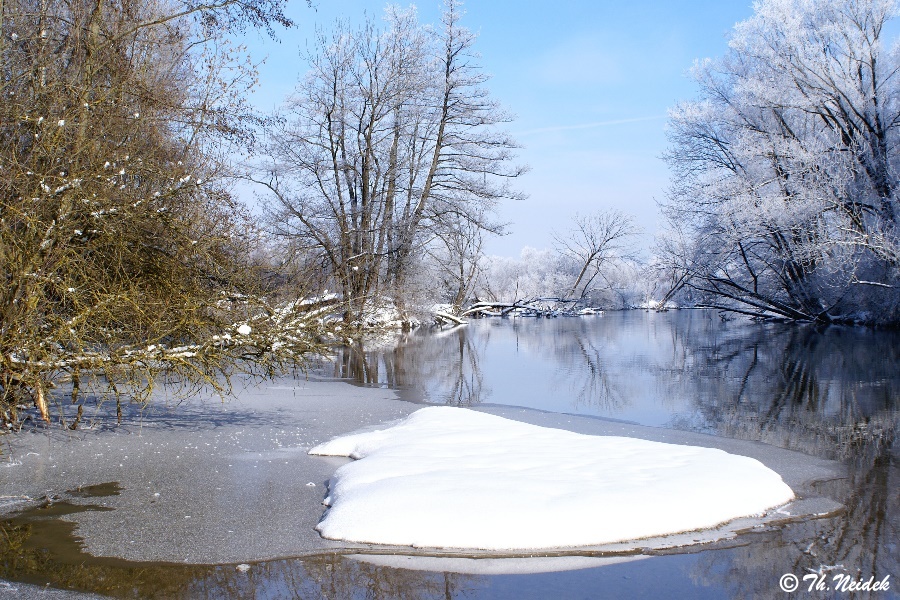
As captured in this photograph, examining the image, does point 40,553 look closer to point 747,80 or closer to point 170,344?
point 170,344

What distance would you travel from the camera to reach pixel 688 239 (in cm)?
2914

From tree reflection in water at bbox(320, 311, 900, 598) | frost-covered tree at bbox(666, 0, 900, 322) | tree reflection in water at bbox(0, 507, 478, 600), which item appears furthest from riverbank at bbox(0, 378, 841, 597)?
frost-covered tree at bbox(666, 0, 900, 322)

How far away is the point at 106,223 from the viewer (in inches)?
262

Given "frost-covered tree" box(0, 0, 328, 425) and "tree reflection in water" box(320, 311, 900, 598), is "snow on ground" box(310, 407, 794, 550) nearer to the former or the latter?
"tree reflection in water" box(320, 311, 900, 598)

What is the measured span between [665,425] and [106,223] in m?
6.85

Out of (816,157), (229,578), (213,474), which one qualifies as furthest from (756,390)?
(816,157)

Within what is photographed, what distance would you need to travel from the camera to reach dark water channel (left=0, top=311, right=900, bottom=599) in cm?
426

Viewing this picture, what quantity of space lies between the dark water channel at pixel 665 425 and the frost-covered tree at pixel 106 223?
187cm

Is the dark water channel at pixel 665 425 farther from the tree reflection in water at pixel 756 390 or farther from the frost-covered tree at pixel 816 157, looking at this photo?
the frost-covered tree at pixel 816 157

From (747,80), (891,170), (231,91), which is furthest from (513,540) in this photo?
(747,80)

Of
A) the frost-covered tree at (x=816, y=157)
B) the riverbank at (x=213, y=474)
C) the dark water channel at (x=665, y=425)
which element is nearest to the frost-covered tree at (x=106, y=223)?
the riverbank at (x=213, y=474)

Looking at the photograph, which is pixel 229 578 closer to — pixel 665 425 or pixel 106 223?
pixel 106 223

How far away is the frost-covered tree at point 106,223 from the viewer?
245 inches

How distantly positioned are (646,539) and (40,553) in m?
3.98
